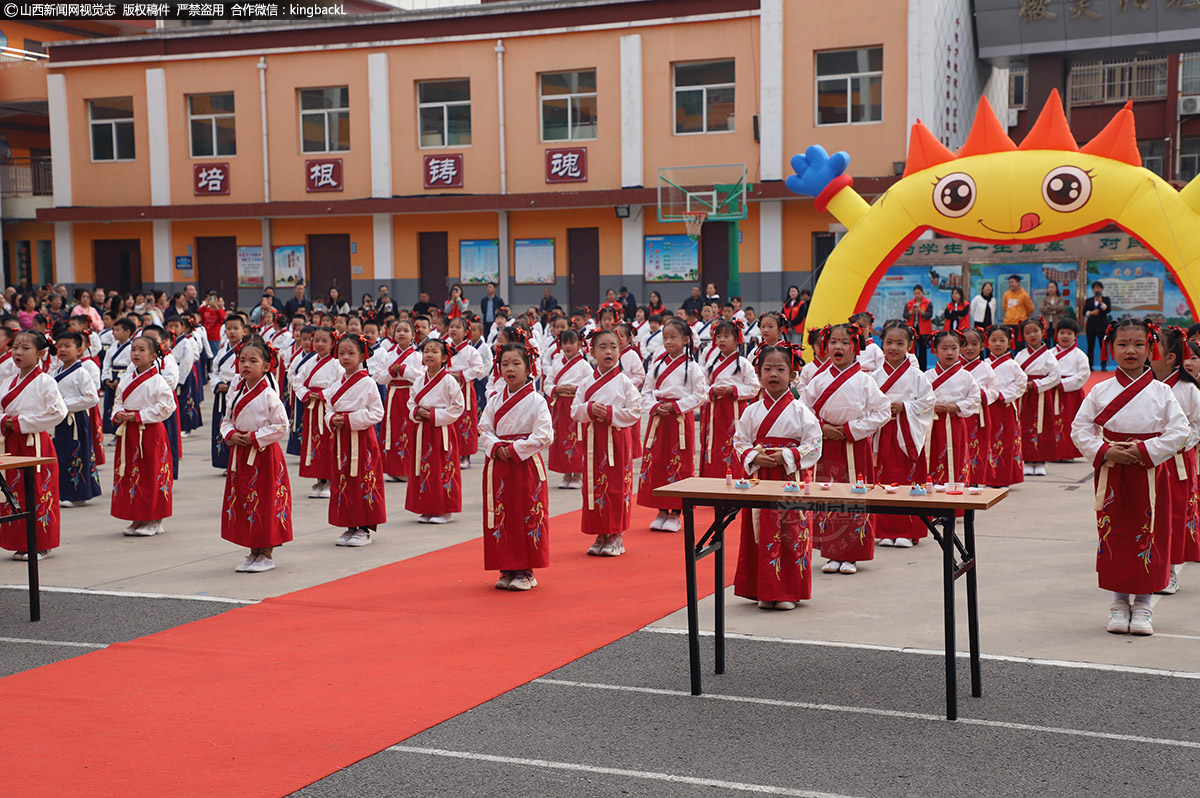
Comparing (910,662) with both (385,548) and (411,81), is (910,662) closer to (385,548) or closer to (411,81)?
(385,548)

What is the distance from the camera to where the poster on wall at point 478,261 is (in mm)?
25672

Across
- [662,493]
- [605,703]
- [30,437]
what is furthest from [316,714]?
[30,437]

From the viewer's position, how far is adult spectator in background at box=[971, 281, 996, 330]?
19.3 metres

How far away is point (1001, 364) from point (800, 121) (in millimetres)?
13120

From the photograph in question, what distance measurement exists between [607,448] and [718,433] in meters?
1.54

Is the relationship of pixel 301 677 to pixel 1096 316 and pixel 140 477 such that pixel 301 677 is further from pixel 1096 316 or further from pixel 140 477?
pixel 1096 316

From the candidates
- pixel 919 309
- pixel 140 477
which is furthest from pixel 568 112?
pixel 140 477

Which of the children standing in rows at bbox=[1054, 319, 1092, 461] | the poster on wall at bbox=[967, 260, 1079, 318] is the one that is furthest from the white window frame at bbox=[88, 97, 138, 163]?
the children standing in rows at bbox=[1054, 319, 1092, 461]

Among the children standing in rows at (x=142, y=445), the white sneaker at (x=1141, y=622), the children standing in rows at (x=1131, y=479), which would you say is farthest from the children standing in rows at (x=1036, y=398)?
the children standing in rows at (x=142, y=445)

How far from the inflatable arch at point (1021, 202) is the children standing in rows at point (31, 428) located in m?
9.73

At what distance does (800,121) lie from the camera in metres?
22.9

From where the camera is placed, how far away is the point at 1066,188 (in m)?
13.8

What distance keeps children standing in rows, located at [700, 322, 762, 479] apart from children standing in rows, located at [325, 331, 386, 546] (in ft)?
8.59

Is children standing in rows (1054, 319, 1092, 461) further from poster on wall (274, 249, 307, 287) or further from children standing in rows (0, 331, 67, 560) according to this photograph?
poster on wall (274, 249, 307, 287)
